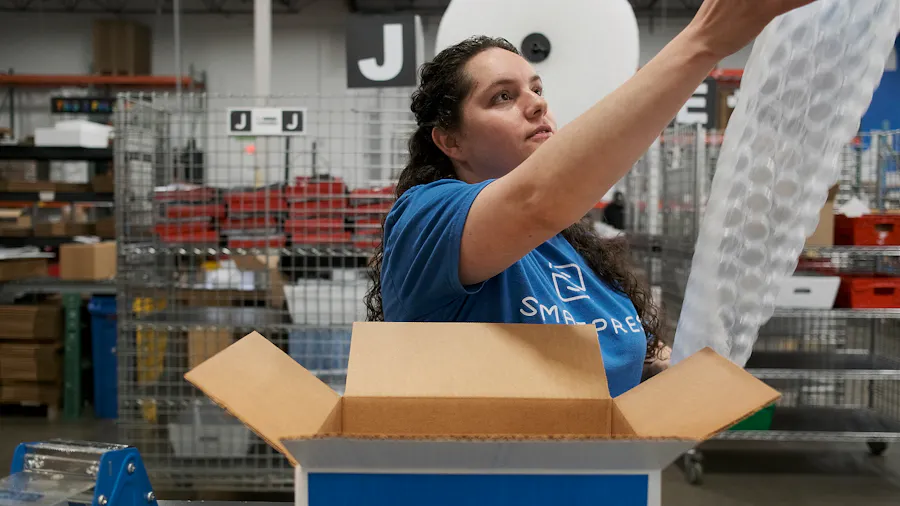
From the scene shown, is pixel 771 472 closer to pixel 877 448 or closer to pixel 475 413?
pixel 877 448

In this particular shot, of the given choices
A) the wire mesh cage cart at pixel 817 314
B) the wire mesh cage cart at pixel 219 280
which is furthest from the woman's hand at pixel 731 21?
the wire mesh cage cart at pixel 817 314

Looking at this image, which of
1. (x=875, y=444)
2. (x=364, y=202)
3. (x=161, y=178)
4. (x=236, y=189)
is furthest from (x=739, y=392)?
(x=875, y=444)

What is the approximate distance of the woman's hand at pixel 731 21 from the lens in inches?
23.9

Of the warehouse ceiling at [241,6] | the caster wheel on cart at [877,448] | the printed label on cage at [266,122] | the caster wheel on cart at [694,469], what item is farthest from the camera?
the warehouse ceiling at [241,6]

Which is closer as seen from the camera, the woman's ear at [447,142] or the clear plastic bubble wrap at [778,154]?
the clear plastic bubble wrap at [778,154]

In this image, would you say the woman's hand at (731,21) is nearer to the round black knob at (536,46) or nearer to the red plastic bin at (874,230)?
the round black knob at (536,46)

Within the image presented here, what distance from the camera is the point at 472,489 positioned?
0.58 metres

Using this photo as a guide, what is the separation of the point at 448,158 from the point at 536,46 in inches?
49.3

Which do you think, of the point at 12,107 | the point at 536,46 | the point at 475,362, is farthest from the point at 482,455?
the point at 12,107

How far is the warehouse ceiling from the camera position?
10.6 metres

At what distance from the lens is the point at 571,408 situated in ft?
2.30

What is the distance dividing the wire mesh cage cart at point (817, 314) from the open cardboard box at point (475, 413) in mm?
2926

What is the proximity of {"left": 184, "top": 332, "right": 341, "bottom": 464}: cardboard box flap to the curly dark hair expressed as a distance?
0.44m

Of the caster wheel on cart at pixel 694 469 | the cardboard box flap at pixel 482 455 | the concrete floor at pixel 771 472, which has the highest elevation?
the cardboard box flap at pixel 482 455
